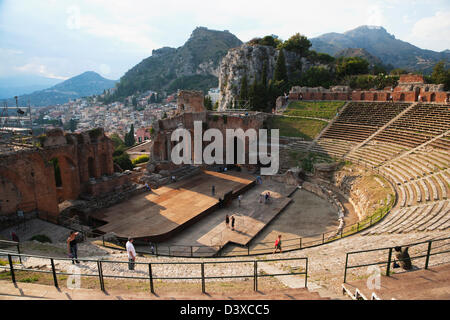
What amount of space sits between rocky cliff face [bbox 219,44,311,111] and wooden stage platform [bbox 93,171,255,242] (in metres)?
Result: 33.4

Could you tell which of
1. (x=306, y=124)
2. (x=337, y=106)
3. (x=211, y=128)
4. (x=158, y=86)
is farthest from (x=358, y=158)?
(x=158, y=86)

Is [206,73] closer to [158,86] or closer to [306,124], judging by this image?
[158,86]

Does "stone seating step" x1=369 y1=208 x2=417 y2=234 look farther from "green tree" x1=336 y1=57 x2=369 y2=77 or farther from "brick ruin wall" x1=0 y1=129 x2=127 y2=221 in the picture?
"green tree" x1=336 y1=57 x2=369 y2=77

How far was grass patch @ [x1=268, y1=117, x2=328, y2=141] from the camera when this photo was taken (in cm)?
3344

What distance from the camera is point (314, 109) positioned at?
3856 centimetres

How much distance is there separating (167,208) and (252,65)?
44.6 meters

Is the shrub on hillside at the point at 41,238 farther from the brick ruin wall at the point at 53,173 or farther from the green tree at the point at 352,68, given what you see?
the green tree at the point at 352,68

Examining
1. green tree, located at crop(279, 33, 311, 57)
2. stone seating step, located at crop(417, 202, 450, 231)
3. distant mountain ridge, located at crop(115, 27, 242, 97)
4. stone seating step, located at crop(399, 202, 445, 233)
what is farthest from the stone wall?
distant mountain ridge, located at crop(115, 27, 242, 97)

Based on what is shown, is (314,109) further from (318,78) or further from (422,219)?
(422,219)

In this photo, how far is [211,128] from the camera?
1366 inches

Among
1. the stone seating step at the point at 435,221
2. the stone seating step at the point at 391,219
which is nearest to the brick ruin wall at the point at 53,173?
the stone seating step at the point at 391,219

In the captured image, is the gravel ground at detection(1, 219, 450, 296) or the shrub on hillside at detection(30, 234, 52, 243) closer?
the gravel ground at detection(1, 219, 450, 296)

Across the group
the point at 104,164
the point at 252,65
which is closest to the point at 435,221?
the point at 104,164

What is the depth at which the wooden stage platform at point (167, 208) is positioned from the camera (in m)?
17.5
